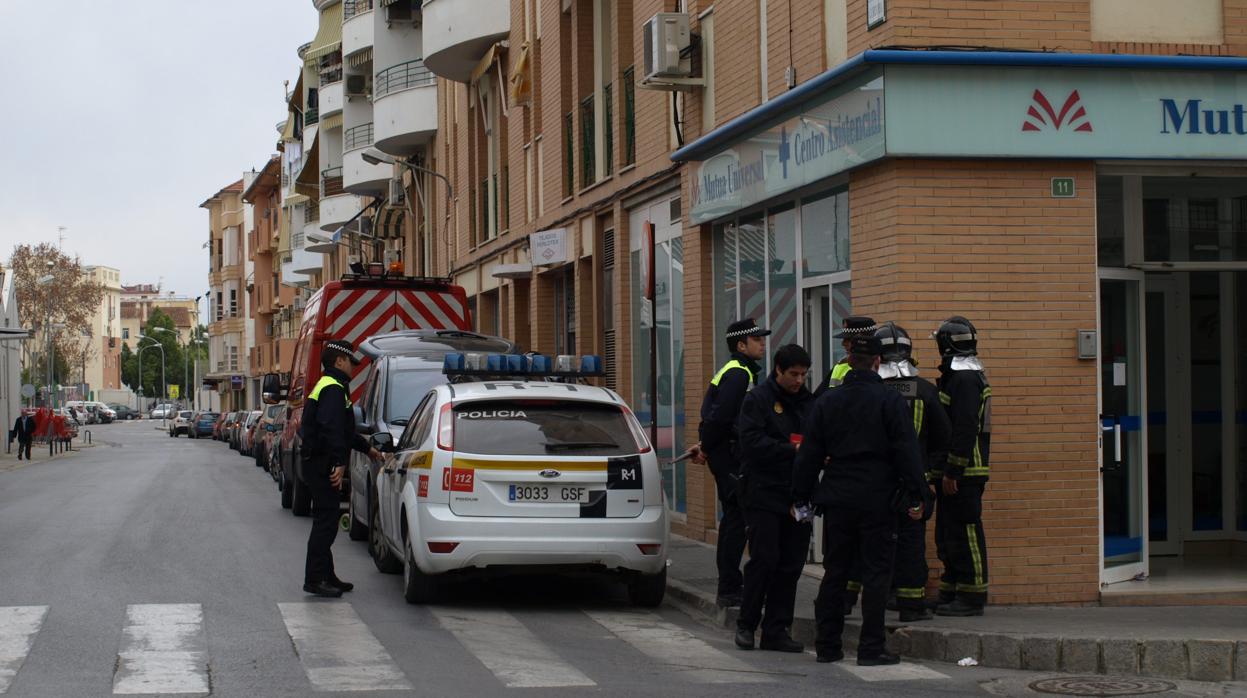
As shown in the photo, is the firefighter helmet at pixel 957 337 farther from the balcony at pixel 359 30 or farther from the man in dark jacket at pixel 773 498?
the balcony at pixel 359 30

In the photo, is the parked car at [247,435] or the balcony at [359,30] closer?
the parked car at [247,435]

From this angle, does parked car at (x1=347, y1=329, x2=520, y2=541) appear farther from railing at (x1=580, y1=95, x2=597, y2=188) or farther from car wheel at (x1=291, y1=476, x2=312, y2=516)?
railing at (x1=580, y1=95, x2=597, y2=188)

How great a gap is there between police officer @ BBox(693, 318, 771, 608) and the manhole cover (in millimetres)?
2570

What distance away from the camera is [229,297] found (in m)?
101

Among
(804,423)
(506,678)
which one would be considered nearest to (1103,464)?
(804,423)

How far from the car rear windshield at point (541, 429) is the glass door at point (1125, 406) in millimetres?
3486

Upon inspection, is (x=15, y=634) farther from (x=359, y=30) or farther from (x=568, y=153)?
(x=359, y=30)

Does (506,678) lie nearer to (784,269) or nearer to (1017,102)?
(1017,102)

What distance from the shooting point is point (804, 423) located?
369 inches

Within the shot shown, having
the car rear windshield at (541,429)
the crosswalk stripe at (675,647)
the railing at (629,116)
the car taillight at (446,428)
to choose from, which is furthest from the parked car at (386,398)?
the crosswalk stripe at (675,647)

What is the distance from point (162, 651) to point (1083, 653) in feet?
17.2

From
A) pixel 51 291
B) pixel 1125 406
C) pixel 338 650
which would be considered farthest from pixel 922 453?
pixel 51 291

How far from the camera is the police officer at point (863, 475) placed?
8633mm

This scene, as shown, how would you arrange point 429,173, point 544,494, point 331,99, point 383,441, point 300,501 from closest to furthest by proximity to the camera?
point 544,494, point 383,441, point 300,501, point 429,173, point 331,99
